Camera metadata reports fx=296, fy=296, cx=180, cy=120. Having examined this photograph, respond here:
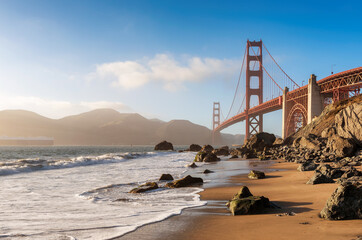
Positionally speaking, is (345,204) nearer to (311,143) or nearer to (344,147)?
(344,147)

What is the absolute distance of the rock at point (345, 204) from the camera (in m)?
4.78

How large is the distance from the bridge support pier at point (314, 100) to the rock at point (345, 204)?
38.8 meters

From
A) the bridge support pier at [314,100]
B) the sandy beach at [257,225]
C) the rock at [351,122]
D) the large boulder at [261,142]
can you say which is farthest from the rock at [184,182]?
the bridge support pier at [314,100]

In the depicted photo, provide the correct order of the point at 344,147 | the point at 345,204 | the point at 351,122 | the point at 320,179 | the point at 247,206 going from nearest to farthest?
the point at 345,204
the point at 247,206
the point at 320,179
the point at 344,147
the point at 351,122

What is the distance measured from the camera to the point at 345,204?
483 cm

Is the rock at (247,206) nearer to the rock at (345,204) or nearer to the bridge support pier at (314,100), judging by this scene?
the rock at (345,204)

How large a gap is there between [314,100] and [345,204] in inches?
1560

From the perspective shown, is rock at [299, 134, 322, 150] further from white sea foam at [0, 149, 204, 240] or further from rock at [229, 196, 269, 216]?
rock at [229, 196, 269, 216]

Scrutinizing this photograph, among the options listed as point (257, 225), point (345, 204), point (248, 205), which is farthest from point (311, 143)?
point (257, 225)

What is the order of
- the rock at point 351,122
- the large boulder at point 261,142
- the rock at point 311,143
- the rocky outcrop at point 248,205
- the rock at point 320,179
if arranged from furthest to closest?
1. the large boulder at point 261,142
2. the rock at point 311,143
3. the rock at point 351,122
4. the rock at point 320,179
5. the rocky outcrop at point 248,205

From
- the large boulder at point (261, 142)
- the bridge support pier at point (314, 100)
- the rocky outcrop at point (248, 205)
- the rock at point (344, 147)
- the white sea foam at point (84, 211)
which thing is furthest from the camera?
the bridge support pier at point (314, 100)

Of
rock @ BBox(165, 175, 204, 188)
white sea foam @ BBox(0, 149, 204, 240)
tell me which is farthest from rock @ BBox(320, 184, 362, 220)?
rock @ BBox(165, 175, 204, 188)

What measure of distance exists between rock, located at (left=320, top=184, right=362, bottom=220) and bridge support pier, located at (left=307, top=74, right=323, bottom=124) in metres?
38.8

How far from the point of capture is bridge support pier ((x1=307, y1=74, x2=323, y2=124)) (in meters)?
40.8
